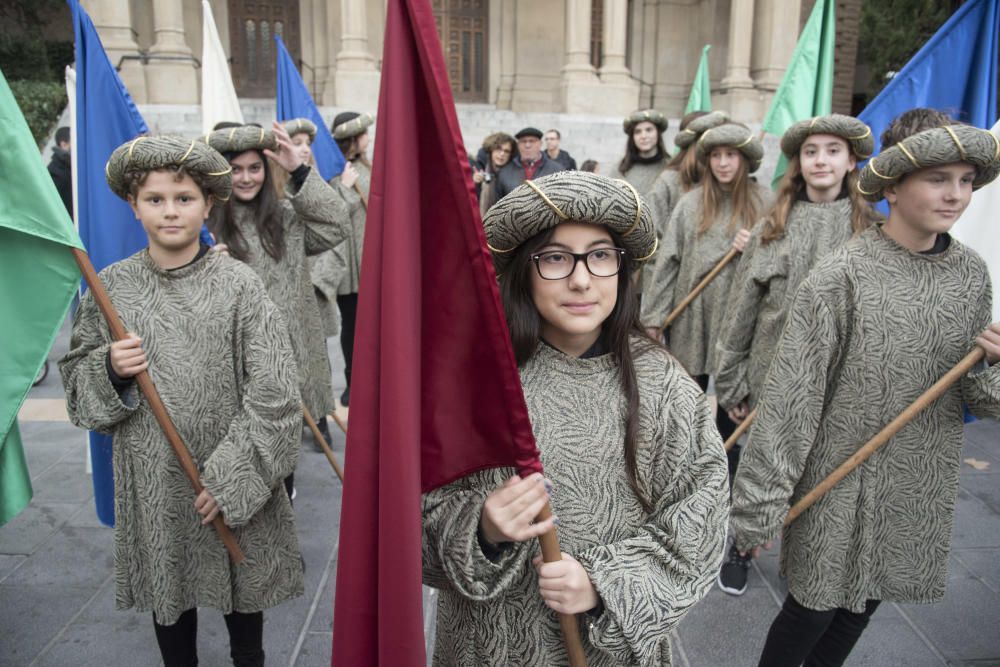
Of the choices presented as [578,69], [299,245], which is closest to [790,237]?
[299,245]

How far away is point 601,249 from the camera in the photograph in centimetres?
159

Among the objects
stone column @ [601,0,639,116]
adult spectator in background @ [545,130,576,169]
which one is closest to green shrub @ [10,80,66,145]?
adult spectator in background @ [545,130,576,169]

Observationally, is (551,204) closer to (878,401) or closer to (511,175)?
(878,401)

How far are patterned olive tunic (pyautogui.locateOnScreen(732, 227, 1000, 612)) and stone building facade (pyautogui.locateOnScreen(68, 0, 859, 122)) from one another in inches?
580

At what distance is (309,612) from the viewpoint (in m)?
3.21

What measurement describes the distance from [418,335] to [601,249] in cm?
49

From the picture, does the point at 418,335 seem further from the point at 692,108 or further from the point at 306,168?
the point at 692,108

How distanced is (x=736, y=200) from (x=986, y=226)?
122cm

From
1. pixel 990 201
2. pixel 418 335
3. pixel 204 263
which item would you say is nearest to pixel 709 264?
pixel 990 201

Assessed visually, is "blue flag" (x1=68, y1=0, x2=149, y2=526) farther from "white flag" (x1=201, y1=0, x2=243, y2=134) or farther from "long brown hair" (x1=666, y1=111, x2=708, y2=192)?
"long brown hair" (x1=666, y1=111, x2=708, y2=192)

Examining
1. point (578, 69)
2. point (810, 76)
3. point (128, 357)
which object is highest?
point (578, 69)

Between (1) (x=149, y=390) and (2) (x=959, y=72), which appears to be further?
(2) (x=959, y=72)

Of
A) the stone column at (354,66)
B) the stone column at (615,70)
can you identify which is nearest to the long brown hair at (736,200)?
the stone column at (354,66)

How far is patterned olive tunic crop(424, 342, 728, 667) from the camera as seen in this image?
151 centimetres
